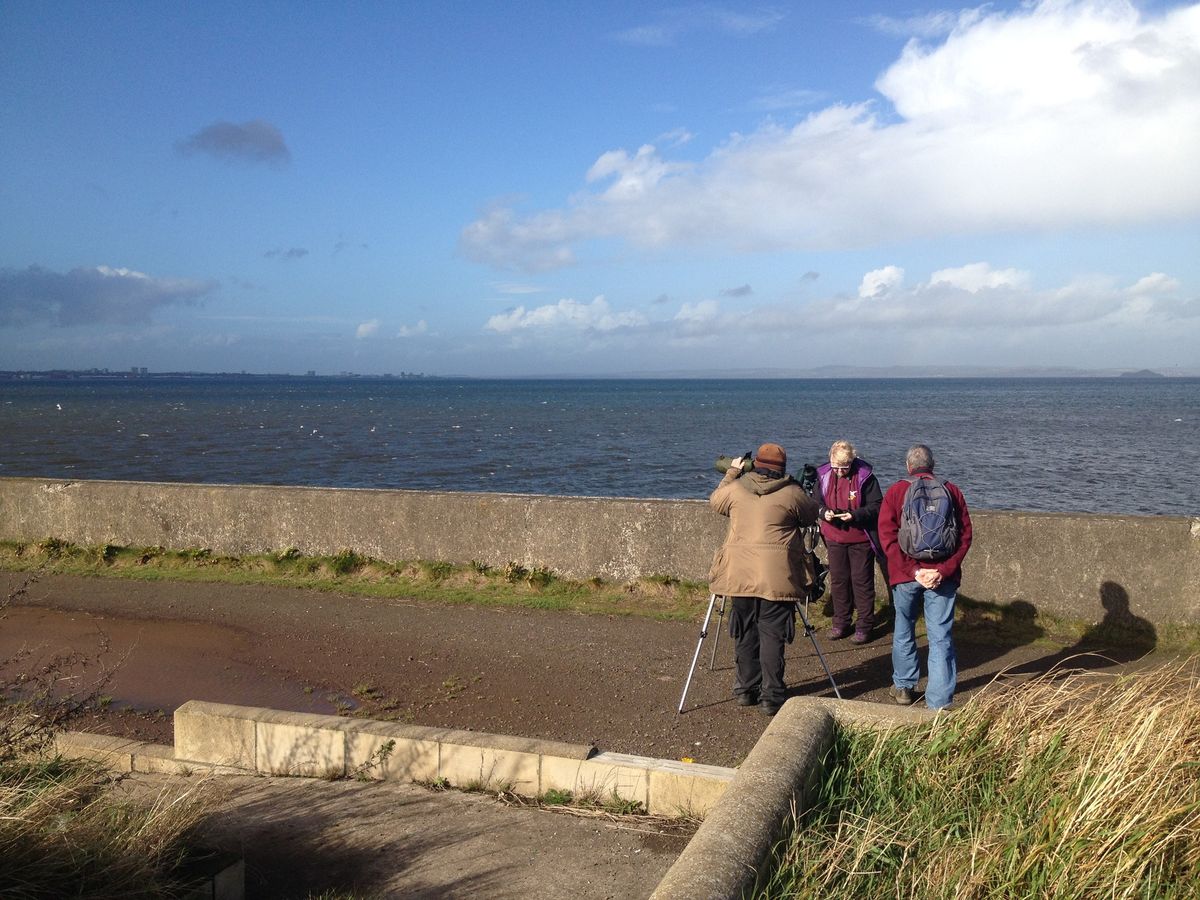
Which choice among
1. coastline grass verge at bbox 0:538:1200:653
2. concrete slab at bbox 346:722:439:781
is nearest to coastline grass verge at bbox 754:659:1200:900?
concrete slab at bbox 346:722:439:781

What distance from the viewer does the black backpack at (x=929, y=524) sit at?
641 cm

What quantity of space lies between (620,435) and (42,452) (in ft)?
91.2

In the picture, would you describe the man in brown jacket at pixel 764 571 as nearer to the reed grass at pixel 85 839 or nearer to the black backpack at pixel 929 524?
the black backpack at pixel 929 524

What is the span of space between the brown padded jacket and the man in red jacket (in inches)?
21.9

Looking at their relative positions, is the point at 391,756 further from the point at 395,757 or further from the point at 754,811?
the point at 754,811

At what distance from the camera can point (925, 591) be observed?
21.7ft

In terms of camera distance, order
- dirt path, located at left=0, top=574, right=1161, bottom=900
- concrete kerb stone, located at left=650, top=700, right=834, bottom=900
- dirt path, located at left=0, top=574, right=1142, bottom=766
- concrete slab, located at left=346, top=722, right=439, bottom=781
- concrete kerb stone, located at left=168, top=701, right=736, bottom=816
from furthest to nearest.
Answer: dirt path, located at left=0, top=574, right=1142, bottom=766, concrete slab, located at left=346, top=722, right=439, bottom=781, concrete kerb stone, located at left=168, top=701, right=736, bottom=816, dirt path, located at left=0, top=574, right=1161, bottom=900, concrete kerb stone, located at left=650, top=700, right=834, bottom=900

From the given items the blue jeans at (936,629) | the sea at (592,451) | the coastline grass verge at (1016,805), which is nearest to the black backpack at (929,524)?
the blue jeans at (936,629)

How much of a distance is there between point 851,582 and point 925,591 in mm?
1790

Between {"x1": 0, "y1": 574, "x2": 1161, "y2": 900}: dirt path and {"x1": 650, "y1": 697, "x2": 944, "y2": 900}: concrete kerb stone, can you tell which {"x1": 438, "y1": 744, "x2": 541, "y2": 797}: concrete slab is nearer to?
{"x1": 0, "y1": 574, "x2": 1161, "y2": 900}: dirt path

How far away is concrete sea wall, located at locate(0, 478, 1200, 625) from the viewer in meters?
8.32

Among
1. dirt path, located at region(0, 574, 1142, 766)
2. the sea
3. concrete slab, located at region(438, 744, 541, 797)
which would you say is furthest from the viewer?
the sea

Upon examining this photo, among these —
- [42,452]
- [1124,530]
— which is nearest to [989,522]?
[1124,530]

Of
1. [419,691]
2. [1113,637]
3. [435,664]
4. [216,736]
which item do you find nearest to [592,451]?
[1113,637]
